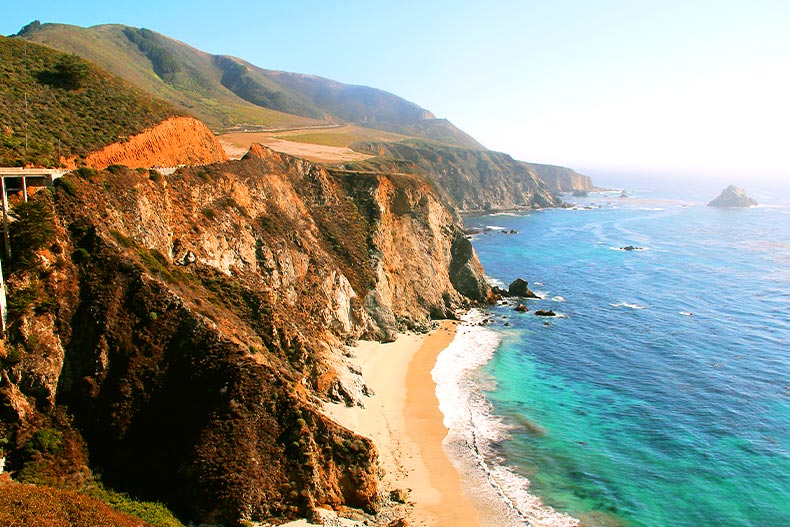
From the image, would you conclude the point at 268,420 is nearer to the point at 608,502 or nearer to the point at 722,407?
the point at 608,502

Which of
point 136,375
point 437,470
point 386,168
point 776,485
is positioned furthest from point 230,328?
point 386,168

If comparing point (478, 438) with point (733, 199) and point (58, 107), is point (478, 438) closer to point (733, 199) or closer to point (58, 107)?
point (58, 107)

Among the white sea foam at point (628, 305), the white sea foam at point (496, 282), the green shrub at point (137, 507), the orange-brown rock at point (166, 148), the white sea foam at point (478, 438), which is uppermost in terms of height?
the orange-brown rock at point (166, 148)

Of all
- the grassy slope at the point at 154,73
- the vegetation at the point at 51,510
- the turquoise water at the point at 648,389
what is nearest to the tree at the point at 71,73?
the vegetation at the point at 51,510

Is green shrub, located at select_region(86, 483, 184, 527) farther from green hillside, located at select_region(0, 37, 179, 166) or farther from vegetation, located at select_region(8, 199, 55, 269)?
green hillside, located at select_region(0, 37, 179, 166)

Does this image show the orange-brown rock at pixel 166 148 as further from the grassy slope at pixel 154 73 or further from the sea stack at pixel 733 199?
the sea stack at pixel 733 199

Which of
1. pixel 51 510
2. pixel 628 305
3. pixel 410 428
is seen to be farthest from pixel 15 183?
pixel 628 305
